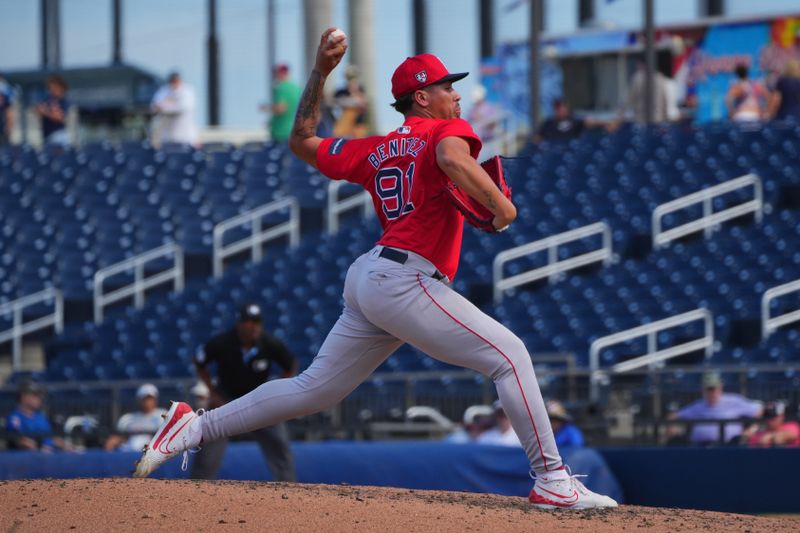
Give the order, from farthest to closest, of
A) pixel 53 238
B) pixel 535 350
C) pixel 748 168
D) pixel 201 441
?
pixel 53 238 < pixel 748 168 < pixel 535 350 < pixel 201 441

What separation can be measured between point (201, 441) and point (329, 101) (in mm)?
15231

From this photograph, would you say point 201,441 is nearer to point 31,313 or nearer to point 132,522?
point 132,522

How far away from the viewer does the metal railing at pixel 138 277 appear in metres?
17.4

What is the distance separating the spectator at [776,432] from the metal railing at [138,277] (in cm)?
878

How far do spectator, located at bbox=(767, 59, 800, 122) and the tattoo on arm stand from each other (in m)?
13.5

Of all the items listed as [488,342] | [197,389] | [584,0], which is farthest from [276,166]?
[488,342]

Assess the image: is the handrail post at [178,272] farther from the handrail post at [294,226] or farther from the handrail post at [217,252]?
the handrail post at [294,226]

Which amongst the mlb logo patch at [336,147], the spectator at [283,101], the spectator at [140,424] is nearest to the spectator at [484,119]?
the spectator at [283,101]

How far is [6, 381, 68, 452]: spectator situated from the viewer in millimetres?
11703

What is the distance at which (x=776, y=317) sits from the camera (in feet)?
48.6

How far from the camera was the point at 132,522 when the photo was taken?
5.29 meters

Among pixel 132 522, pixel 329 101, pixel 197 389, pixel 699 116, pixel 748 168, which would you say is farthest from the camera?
pixel 699 116

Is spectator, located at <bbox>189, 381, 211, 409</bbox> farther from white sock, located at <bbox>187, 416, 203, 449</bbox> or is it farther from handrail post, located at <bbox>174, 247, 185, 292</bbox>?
white sock, located at <bbox>187, 416, 203, 449</bbox>

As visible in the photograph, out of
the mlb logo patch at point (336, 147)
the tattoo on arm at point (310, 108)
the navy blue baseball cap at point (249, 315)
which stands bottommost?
the navy blue baseball cap at point (249, 315)
